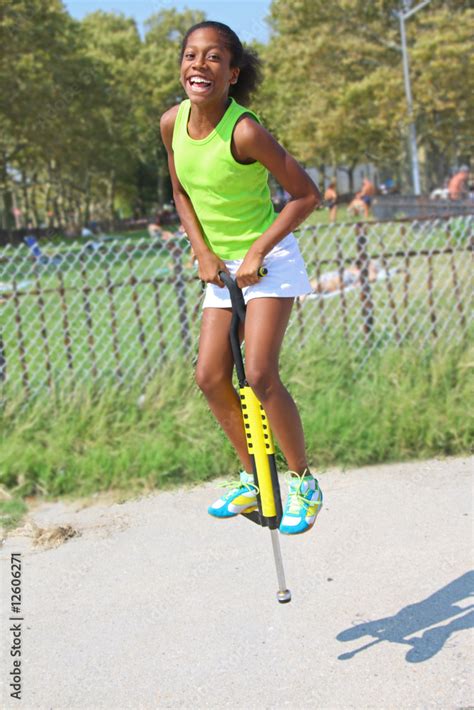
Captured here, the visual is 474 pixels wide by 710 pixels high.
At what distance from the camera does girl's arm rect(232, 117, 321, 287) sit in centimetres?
276

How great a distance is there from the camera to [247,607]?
339 cm

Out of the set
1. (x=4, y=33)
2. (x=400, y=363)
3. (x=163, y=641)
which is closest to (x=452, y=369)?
(x=400, y=363)

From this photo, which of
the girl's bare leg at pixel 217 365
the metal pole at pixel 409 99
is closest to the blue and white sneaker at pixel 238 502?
the girl's bare leg at pixel 217 365

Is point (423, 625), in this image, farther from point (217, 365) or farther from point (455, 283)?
point (455, 283)

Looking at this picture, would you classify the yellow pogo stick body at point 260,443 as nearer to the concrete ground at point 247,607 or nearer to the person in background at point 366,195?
the concrete ground at point 247,607

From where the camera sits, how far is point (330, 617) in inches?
128

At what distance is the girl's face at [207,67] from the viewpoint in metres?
2.77

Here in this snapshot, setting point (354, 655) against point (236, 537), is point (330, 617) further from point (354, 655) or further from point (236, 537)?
point (236, 537)

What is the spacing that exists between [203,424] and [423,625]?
2552mm

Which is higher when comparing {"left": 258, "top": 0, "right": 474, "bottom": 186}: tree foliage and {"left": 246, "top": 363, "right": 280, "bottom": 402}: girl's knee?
{"left": 258, "top": 0, "right": 474, "bottom": 186}: tree foliage

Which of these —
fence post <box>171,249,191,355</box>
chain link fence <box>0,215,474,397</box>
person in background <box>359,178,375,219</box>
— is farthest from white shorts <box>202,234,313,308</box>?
person in background <box>359,178,375,219</box>

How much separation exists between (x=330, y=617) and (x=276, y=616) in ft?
0.72

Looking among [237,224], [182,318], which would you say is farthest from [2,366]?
[237,224]

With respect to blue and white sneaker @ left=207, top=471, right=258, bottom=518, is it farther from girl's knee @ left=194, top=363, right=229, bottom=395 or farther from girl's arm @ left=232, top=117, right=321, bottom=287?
girl's arm @ left=232, top=117, right=321, bottom=287
